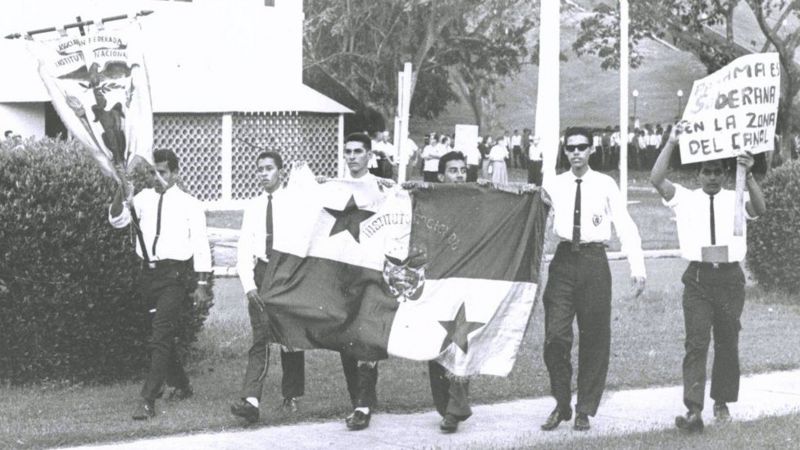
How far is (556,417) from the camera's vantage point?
925cm

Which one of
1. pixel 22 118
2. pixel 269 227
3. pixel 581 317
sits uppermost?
pixel 22 118

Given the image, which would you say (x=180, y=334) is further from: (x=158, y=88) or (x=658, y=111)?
(x=658, y=111)

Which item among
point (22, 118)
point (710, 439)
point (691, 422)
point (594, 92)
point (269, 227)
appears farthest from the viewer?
point (594, 92)

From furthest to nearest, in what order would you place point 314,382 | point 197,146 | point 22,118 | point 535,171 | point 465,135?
point 535,171 → point 197,146 → point 22,118 → point 465,135 → point 314,382

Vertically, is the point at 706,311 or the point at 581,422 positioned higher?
the point at 706,311

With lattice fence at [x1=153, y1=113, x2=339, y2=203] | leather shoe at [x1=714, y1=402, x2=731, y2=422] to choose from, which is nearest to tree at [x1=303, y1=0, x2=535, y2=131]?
lattice fence at [x1=153, y1=113, x2=339, y2=203]

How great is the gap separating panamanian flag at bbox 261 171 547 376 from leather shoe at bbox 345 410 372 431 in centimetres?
38

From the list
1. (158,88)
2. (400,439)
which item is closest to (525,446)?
(400,439)

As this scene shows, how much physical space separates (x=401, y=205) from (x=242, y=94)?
2252 cm

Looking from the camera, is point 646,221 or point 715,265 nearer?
point 715,265

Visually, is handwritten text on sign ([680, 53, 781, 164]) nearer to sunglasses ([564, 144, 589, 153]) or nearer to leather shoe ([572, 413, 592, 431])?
sunglasses ([564, 144, 589, 153])

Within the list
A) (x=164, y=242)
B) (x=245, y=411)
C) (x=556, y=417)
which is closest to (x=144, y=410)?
(x=245, y=411)

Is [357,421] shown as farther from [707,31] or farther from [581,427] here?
[707,31]

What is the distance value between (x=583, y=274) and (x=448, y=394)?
3.96 feet
